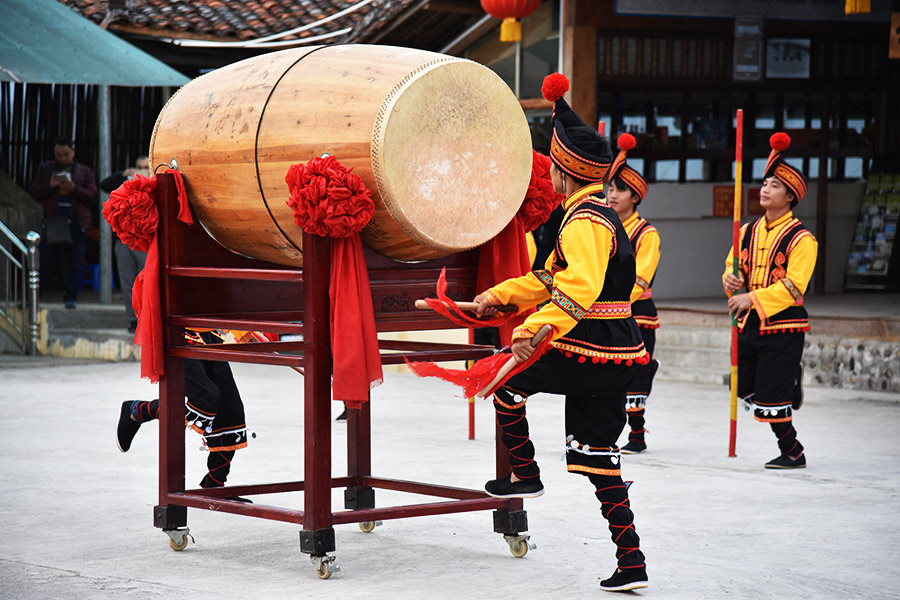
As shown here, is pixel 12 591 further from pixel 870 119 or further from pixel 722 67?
pixel 870 119

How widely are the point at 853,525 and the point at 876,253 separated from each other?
8.23 meters

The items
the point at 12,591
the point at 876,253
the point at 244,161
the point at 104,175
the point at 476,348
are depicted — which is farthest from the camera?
the point at 876,253

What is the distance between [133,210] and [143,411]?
1.34m

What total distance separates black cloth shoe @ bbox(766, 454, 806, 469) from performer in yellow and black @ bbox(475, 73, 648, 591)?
97.3 inches

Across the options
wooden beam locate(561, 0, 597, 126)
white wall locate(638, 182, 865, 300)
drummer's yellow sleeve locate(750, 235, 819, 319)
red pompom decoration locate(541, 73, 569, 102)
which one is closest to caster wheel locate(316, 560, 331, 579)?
red pompom decoration locate(541, 73, 569, 102)

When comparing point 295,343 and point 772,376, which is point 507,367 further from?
point 772,376

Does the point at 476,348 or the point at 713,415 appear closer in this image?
the point at 476,348

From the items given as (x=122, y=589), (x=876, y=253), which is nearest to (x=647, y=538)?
(x=122, y=589)

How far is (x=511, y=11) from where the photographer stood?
34.5ft

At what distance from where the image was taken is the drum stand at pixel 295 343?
4.36m

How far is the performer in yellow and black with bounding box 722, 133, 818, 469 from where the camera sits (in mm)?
6648

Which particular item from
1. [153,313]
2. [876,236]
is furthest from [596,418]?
[876,236]

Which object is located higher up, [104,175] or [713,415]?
[104,175]

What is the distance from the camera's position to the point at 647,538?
500cm
